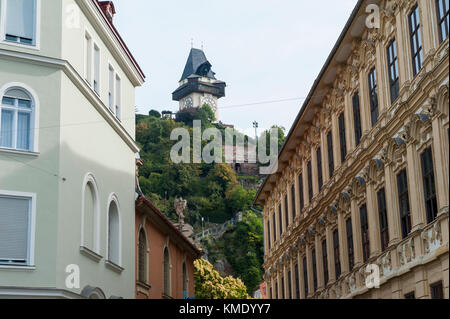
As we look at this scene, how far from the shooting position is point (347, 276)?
2720cm

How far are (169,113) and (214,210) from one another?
4306cm

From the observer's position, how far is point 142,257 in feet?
97.8

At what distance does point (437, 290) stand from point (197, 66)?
161 meters

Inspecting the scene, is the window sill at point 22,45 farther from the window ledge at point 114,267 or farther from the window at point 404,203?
the window at point 404,203

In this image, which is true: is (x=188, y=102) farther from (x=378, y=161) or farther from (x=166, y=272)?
(x=378, y=161)

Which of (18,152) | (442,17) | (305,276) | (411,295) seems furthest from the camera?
(305,276)

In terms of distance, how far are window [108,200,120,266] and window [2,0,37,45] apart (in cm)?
676

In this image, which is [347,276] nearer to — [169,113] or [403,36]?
[403,36]

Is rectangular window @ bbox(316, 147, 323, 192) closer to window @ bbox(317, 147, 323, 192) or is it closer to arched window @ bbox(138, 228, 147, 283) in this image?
window @ bbox(317, 147, 323, 192)

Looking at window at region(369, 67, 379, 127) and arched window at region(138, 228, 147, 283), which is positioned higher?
window at region(369, 67, 379, 127)

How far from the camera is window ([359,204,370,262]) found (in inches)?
987

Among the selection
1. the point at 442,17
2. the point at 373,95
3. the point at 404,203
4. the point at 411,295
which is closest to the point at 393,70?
the point at 373,95
